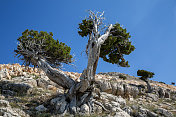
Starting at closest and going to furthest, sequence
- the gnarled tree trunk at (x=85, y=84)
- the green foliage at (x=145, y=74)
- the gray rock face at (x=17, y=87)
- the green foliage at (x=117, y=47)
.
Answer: the gnarled tree trunk at (x=85, y=84) < the gray rock face at (x=17, y=87) < the green foliage at (x=117, y=47) < the green foliage at (x=145, y=74)

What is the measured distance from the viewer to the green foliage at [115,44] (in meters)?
17.2

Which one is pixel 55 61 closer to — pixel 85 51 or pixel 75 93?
pixel 85 51

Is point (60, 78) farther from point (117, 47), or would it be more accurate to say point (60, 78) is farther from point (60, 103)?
point (117, 47)

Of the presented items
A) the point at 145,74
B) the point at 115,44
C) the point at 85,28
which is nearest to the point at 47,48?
the point at 85,28

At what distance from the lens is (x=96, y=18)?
46.5 feet

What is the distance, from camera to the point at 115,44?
17359 mm

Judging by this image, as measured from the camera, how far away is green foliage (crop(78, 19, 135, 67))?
17.2 m

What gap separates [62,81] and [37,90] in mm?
3530

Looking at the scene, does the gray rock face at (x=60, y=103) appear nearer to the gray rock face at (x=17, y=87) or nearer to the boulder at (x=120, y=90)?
the gray rock face at (x=17, y=87)

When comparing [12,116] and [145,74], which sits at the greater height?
[145,74]

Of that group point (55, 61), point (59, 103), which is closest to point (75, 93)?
point (59, 103)

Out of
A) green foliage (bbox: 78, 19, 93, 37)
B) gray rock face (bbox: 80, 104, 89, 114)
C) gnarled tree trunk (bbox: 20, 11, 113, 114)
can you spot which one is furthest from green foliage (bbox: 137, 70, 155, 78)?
gray rock face (bbox: 80, 104, 89, 114)

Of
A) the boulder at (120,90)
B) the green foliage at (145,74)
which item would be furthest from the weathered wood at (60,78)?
the green foliage at (145,74)

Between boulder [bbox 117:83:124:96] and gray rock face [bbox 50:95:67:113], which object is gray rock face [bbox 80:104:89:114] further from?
boulder [bbox 117:83:124:96]
